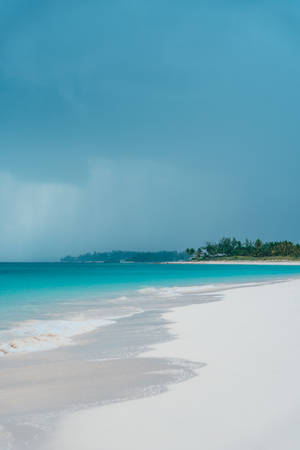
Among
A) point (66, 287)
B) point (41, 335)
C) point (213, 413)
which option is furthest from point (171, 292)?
point (213, 413)

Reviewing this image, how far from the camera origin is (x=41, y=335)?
35.2ft

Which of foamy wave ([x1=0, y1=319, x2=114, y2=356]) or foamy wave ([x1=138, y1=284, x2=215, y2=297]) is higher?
foamy wave ([x1=0, y1=319, x2=114, y2=356])

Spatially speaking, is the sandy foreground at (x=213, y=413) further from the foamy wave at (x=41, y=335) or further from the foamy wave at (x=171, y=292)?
the foamy wave at (x=171, y=292)

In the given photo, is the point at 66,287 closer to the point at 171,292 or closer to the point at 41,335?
the point at 171,292

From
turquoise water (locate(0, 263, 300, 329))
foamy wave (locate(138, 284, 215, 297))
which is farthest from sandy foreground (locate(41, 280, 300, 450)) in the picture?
foamy wave (locate(138, 284, 215, 297))

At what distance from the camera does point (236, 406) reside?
4.98m

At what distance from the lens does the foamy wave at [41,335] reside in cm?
916

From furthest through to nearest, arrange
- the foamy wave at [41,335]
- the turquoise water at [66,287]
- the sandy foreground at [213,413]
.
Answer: the turquoise water at [66,287], the foamy wave at [41,335], the sandy foreground at [213,413]

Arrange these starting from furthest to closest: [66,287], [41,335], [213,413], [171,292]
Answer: [66,287] < [171,292] < [41,335] < [213,413]

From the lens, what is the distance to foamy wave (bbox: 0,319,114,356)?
916 centimetres

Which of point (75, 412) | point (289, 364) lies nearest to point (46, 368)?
point (75, 412)

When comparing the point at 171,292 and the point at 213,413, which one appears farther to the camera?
the point at 171,292

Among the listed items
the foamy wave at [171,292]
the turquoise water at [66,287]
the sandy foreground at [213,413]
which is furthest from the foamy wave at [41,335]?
the foamy wave at [171,292]

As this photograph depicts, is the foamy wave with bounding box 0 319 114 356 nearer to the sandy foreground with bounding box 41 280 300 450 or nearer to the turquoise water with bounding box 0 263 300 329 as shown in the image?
the turquoise water with bounding box 0 263 300 329
